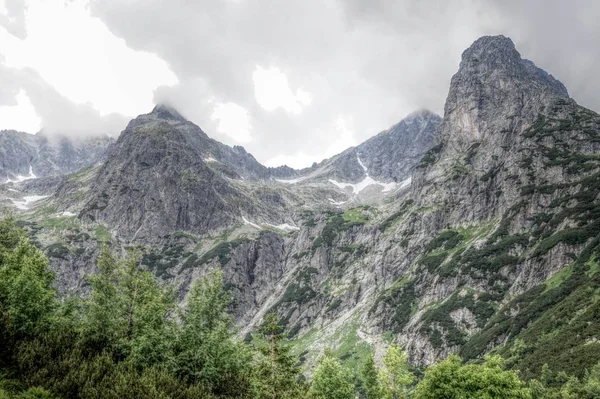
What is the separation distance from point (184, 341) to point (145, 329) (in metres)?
3.47

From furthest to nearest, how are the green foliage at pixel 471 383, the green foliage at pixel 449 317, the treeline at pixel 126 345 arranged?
the green foliage at pixel 449 317
the green foliage at pixel 471 383
the treeline at pixel 126 345

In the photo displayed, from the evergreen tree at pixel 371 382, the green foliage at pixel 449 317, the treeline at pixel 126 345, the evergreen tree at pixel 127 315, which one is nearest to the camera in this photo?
the treeline at pixel 126 345

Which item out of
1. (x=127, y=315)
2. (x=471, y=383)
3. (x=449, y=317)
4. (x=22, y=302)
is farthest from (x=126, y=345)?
(x=449, y=317)

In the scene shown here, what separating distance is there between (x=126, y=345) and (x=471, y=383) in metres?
43.7

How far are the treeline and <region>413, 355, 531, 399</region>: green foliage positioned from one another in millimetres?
455

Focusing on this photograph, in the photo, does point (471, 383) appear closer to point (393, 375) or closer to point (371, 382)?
point (393, 375)

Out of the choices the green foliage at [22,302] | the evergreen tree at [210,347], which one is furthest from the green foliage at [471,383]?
the green foliage at [22,302]

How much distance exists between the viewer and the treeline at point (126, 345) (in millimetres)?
24047

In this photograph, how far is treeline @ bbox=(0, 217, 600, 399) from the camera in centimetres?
2405

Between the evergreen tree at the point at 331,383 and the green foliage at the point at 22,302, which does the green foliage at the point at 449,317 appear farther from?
the green foliage at the point at 22,302

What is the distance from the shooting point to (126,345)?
107ft

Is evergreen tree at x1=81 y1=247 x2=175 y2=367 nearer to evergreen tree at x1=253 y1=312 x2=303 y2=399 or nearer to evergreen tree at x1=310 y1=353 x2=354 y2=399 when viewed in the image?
evergreen tree at x1=253 y1=312 x2=303 y2=399

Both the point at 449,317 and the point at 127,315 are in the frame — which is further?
the point at 449,317

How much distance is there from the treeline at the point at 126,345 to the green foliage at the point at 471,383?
45 cm
